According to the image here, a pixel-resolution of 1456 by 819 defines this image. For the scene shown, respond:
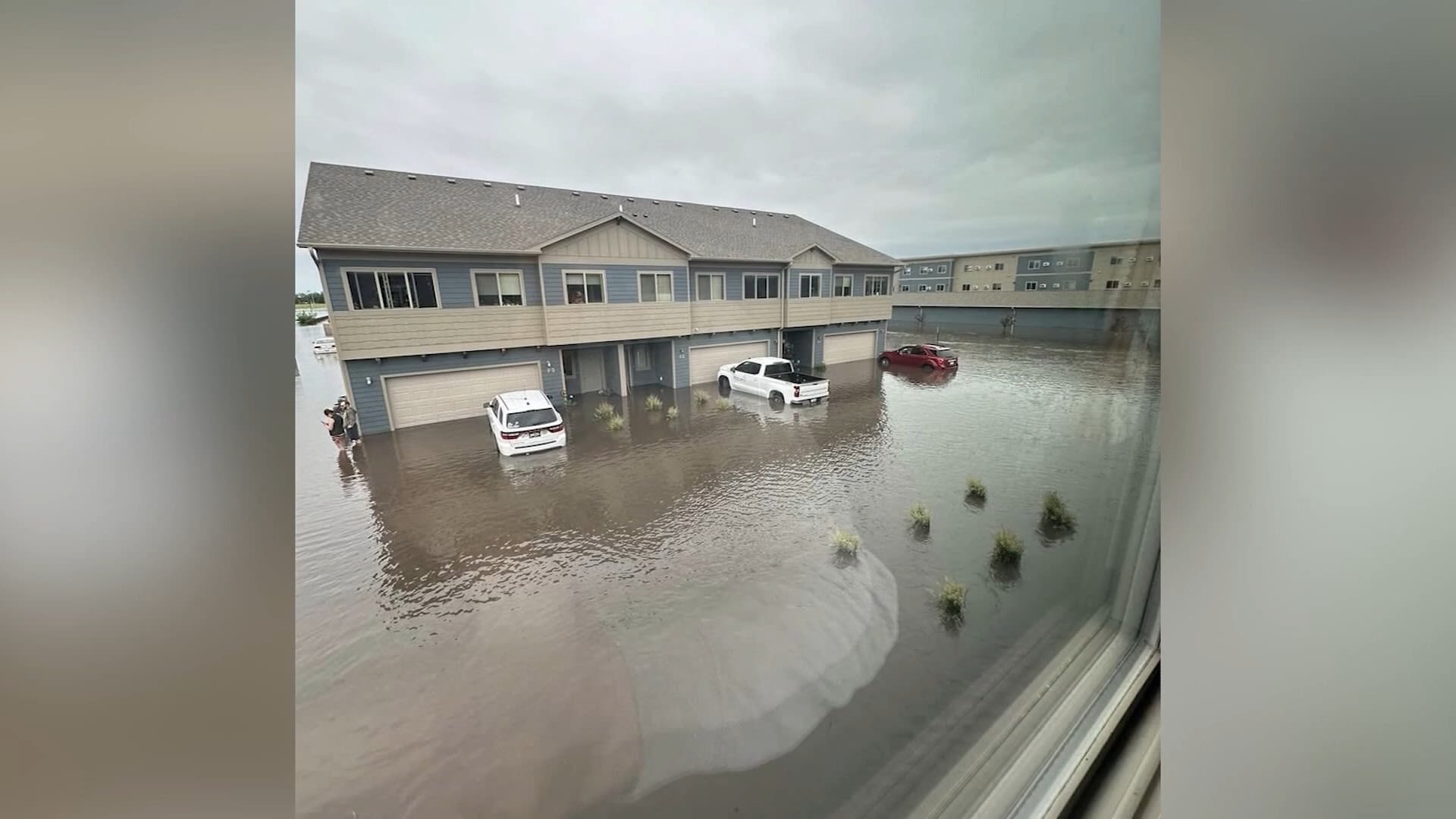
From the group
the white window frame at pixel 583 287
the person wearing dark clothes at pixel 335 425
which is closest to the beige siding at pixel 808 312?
the white window frame at pixel 583 287

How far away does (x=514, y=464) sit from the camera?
0.93 metres

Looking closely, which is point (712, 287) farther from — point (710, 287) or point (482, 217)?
point (482, 217)

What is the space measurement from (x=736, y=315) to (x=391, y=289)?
746 mm

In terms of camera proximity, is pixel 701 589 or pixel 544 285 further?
pixel 701 589

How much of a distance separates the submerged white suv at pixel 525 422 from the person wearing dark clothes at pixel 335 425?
234mm

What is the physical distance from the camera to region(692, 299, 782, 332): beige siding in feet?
3.87

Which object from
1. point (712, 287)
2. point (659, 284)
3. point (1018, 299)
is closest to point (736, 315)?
point (712, 287)

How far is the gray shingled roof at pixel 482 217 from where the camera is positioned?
2.25ft

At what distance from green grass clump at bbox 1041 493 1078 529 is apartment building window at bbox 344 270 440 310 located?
1695 millimetres

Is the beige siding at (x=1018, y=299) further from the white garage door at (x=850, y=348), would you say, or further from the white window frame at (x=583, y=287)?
the white window frame at (x=583, y=287)

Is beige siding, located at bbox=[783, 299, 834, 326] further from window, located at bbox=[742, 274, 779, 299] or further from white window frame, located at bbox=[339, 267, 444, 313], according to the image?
white window frame, located at bbox=[339, 267, 444, 313]

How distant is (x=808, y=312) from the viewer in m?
1.35
